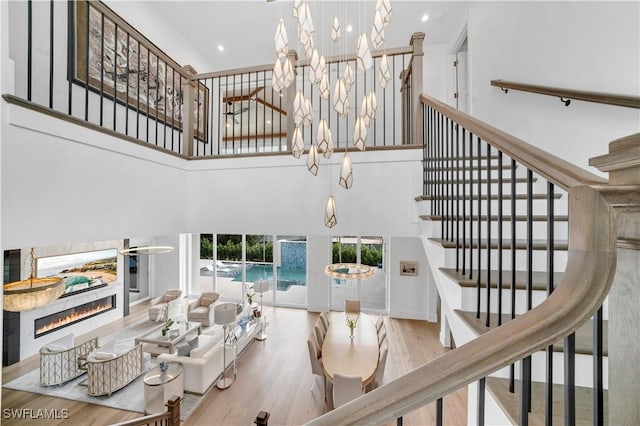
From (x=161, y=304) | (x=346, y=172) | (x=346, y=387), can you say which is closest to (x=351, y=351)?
(x=346, y=387)

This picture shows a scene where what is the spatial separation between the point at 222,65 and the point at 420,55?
187 inches

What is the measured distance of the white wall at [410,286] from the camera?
685 cm

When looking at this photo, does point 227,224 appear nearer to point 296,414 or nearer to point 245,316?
point 296,414

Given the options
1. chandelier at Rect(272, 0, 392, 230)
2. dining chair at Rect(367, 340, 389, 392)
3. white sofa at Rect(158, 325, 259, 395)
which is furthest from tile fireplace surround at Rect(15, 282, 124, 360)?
chandelier at Rect(272, 0, 392, 230)

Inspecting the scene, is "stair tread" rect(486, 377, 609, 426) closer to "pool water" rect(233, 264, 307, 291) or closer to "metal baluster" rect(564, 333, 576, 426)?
"metal baluster" rect(564, 333, 576, 426)

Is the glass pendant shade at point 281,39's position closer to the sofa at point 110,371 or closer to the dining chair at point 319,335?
the dining chair at point 319,335

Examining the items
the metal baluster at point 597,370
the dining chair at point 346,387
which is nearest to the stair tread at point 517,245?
the metal baluster at point 597,370

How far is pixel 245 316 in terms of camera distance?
6395 mm

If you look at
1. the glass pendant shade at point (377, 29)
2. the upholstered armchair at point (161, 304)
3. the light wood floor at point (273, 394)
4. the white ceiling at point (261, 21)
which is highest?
the white ceiling at point (261, 21)

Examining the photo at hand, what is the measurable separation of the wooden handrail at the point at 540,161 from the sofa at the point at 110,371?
221 inches

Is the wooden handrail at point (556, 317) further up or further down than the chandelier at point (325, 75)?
further down

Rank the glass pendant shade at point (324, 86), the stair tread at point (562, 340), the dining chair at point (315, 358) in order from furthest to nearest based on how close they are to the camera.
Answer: the dining chair at point (315, 358) → the glass pendant shade at point (324, 86) → the stair tread at point (562, 340)

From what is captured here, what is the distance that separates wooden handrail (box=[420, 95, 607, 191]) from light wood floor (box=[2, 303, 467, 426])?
3.93m

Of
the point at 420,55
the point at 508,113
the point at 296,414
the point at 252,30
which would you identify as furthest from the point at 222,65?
the point at 296,414
